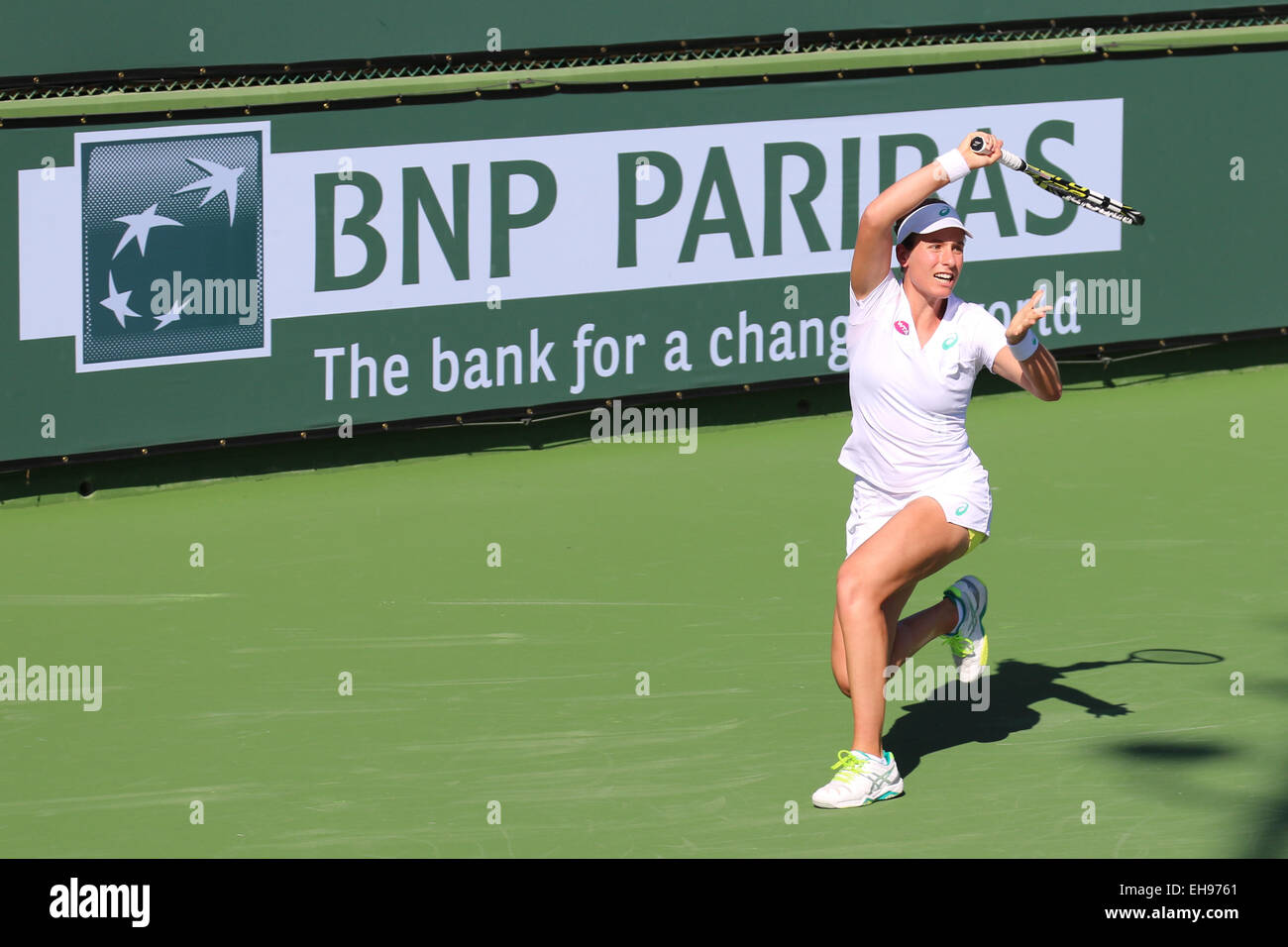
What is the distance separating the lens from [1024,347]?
7.39 meters

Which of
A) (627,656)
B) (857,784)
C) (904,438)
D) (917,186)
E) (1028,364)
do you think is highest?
(917,186)

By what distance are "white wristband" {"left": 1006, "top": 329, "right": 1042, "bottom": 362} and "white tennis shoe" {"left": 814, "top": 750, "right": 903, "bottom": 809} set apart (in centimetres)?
150

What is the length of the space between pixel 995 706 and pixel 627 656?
1.65 meters

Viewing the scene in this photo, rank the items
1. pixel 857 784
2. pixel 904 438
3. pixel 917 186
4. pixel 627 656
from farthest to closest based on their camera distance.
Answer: pixel 627 656 < pixel 904 438 < pixel 857 784 < pixel 917 186

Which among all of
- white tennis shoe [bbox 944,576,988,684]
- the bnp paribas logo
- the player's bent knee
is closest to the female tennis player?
the player's bent knee

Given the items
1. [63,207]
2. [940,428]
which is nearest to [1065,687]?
[940,428]

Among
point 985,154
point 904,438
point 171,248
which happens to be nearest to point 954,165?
point 985,154

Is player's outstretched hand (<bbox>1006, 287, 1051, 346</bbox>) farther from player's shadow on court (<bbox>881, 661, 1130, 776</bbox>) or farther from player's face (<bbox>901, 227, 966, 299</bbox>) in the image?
player's shadow on court (<bbox>881, 661, 1130, 776</bbox>)

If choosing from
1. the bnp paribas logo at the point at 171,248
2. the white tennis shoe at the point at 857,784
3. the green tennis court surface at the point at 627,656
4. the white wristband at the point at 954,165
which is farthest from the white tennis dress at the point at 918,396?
the bnp paribas logo at the point at 171,248

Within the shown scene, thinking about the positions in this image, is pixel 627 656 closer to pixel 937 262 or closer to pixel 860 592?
pixel 860 592

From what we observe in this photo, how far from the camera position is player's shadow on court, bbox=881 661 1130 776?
26.4 feet

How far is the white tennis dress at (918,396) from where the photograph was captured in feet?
24.5

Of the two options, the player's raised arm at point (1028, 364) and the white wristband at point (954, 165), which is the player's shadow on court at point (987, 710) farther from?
the white wristband at point (954, 165)

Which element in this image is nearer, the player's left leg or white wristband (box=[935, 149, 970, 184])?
white wristband (box=[935, 149, 970, 184])
